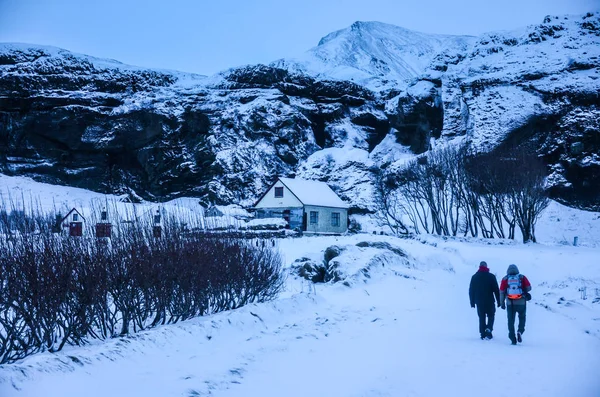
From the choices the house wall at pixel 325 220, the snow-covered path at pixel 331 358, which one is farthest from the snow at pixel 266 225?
the snow-covered path at pixel 331 358

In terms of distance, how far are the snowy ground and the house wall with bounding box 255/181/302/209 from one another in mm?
38273

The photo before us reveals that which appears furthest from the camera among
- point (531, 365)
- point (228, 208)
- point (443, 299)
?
point (228, 208)

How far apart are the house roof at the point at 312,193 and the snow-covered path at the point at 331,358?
41.5 meters

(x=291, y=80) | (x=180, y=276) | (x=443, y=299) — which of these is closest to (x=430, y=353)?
(x=180, y=276)

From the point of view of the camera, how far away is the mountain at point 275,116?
6944cm

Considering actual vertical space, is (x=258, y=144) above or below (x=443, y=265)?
above

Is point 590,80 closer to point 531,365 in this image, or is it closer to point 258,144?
point 258,144

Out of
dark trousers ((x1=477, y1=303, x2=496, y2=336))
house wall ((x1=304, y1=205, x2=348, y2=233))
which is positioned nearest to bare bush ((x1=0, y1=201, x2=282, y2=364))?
dark trousers ((x1=477, y1=303, x2=496, y2=336))

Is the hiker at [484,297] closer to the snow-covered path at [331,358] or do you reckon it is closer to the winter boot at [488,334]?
the winter boot at [488,334]

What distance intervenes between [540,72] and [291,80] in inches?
1962

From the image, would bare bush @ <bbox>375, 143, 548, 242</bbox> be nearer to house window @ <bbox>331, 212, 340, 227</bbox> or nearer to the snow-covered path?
house window @ <bbox>331, 212, 340, 227</bbox>

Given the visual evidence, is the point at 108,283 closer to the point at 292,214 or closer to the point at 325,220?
the point at 292,214

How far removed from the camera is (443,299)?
16.8 m

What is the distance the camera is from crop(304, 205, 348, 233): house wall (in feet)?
183
